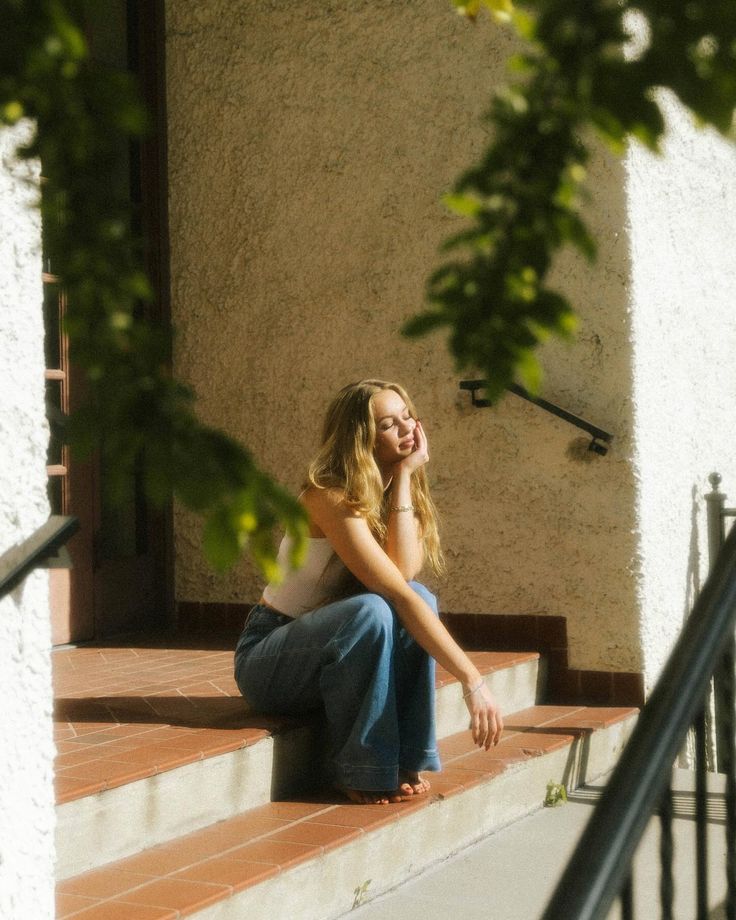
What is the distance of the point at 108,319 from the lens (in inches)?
33.5

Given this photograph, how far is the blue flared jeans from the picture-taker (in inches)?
131

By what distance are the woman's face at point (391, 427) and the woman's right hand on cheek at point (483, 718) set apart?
2.50 ft

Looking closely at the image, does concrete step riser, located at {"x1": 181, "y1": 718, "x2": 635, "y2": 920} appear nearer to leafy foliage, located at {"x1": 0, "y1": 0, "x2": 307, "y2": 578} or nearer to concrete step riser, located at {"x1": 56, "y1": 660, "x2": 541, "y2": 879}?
concrete step riser, located at {"x1": 56, "y1": 660, "x2": 541, "y2": 879}

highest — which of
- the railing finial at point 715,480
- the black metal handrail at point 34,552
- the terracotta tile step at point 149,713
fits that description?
the railing finial at point 715,480

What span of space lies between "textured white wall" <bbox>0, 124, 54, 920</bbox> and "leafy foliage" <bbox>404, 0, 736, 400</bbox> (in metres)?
1.64

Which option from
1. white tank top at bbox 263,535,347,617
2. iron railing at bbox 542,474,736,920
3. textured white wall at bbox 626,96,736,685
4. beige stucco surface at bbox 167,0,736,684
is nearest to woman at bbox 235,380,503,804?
white tank top at bbox 263,535,347,617

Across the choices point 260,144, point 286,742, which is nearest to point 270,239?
point 260,144

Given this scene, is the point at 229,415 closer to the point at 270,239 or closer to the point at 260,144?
the point at 270,239

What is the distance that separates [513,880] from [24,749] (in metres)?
1.55

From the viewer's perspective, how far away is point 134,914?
2.54 m

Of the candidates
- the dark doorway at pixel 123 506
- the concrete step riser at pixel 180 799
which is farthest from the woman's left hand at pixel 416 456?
the dark doorway at pixel 123 506

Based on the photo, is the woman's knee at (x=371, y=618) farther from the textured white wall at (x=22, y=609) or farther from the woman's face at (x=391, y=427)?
the textured white wall at (x=22, y=609)

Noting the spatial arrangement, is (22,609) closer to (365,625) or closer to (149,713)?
(365,625)

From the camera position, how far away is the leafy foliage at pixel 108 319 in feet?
2.63
